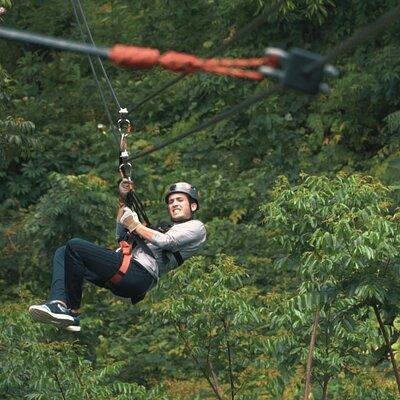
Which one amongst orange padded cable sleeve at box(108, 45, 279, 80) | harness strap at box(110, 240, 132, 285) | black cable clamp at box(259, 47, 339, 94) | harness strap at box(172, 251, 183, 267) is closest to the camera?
black cable clamp at box(259, 47, 339, 94)

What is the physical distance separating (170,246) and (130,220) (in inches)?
12.8

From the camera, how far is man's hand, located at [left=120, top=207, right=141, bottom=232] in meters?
8.94

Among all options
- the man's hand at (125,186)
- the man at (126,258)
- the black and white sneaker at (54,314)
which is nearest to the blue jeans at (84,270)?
the man at (126,258)

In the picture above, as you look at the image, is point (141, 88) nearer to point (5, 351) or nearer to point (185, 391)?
point (185, 391)

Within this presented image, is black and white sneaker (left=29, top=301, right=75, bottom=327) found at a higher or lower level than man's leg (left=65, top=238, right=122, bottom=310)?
lower

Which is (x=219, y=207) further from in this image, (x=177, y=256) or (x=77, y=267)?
(x=77, y=267)

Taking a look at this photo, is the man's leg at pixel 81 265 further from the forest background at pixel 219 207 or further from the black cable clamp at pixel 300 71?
the black cable clamp at pixel 300 71

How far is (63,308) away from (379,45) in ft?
30.8

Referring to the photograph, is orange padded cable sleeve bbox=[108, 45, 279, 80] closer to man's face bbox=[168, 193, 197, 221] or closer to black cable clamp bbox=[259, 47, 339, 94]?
black cable clamp bbox=[259, 47, 339, 94]

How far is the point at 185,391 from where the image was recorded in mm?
13156

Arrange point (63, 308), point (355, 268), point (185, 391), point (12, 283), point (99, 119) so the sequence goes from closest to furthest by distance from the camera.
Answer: point (63, 308) → point (355, 268) → point (185, 391) → point (12, 283) → point (99, 119)

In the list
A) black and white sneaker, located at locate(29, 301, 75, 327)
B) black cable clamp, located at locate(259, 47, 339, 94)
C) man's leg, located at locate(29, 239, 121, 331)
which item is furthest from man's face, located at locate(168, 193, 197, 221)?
black cable clamp, located at locate(259, 47, 339, 94)

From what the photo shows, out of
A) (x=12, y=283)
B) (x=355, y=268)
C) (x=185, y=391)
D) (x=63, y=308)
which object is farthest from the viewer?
(x=12, y=283)

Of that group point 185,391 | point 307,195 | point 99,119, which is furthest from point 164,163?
point 307,195
